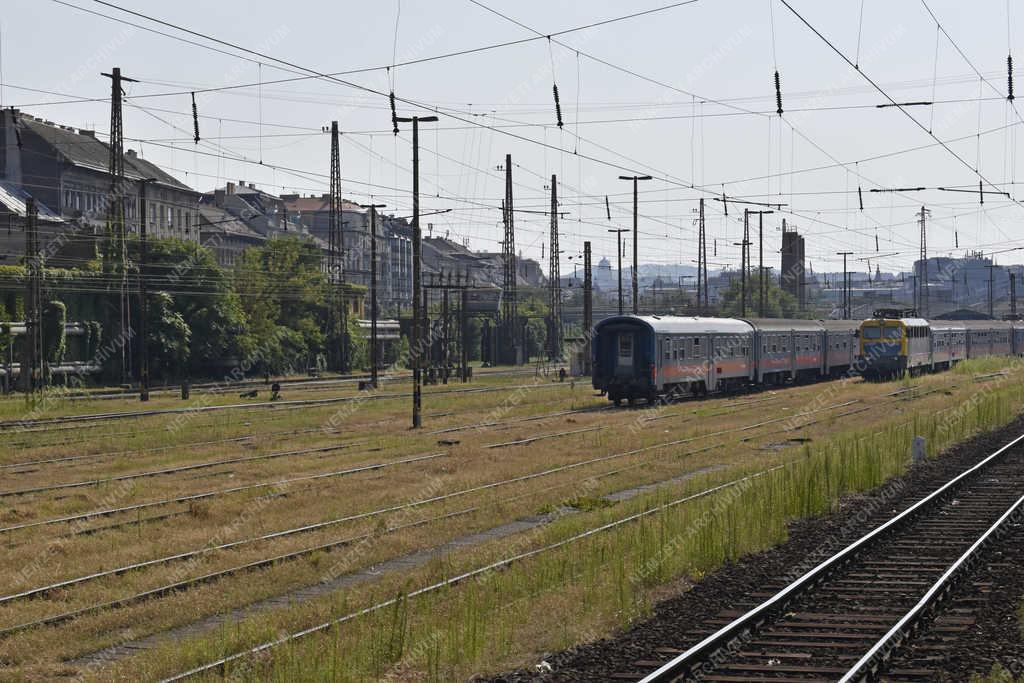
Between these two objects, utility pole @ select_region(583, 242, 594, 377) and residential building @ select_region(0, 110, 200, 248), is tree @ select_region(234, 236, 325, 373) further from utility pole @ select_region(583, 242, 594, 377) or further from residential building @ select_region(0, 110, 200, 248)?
utility pole @ select_region(583, 242, 594, 377)

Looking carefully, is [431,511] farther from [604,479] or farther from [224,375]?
[224,375]

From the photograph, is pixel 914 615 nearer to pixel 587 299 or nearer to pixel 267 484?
pixel 267 484

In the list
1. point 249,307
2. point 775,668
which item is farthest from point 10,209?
point 775,668

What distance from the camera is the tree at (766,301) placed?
118m

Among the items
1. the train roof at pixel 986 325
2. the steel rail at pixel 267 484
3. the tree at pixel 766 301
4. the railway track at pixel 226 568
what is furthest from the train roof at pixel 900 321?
the tree at pixel 766 301

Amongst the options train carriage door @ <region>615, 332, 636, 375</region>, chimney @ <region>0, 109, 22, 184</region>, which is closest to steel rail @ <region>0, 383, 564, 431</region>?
train carriage door @ <region>615, 332, 636, 375</region>

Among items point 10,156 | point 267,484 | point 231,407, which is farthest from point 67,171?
point 267,484

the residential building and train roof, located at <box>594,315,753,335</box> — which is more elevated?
the residential building

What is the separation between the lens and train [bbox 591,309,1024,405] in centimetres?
4078

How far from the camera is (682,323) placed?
42.6 meters

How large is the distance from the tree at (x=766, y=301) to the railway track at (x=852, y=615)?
328 feet

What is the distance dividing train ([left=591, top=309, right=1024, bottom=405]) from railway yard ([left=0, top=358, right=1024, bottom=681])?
9540 millimetres

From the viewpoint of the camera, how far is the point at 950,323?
6925 centimetres

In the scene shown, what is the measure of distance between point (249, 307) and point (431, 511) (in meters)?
59.8
